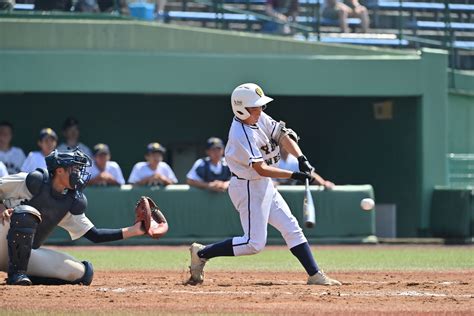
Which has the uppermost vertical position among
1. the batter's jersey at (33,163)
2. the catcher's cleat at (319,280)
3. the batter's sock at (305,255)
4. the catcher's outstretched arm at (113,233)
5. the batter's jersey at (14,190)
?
the batter's jersey at (14,190)

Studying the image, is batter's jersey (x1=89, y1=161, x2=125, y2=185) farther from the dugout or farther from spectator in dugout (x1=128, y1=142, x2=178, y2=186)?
the dugout

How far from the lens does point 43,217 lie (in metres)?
8.55

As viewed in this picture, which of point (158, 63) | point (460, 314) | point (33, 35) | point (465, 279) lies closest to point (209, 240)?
point (158, 63)

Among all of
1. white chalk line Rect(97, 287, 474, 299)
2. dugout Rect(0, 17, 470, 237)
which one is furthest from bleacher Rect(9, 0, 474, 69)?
white chalk line Rect(97, 287, 474, 299)

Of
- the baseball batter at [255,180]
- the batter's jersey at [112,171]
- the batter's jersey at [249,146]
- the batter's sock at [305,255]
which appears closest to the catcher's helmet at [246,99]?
the baseball batter at [255,180]

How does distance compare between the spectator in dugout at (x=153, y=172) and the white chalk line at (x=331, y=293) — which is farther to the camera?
the spectator in dugout at (x=153, y=172)

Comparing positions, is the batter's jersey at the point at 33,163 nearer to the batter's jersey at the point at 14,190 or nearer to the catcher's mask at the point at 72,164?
the batter's jersey at the point at 14,190

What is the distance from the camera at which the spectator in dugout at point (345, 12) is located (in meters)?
19.2

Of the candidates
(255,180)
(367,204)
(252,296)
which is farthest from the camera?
(367,204)

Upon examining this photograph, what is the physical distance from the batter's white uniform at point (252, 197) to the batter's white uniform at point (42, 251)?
4.09ft

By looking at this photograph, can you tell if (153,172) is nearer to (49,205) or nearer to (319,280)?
(319,280)

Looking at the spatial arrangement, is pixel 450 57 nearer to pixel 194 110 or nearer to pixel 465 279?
pixel 194 110

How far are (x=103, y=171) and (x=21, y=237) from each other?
7.46m

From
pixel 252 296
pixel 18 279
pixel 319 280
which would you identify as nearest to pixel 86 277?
pixel 18 279
